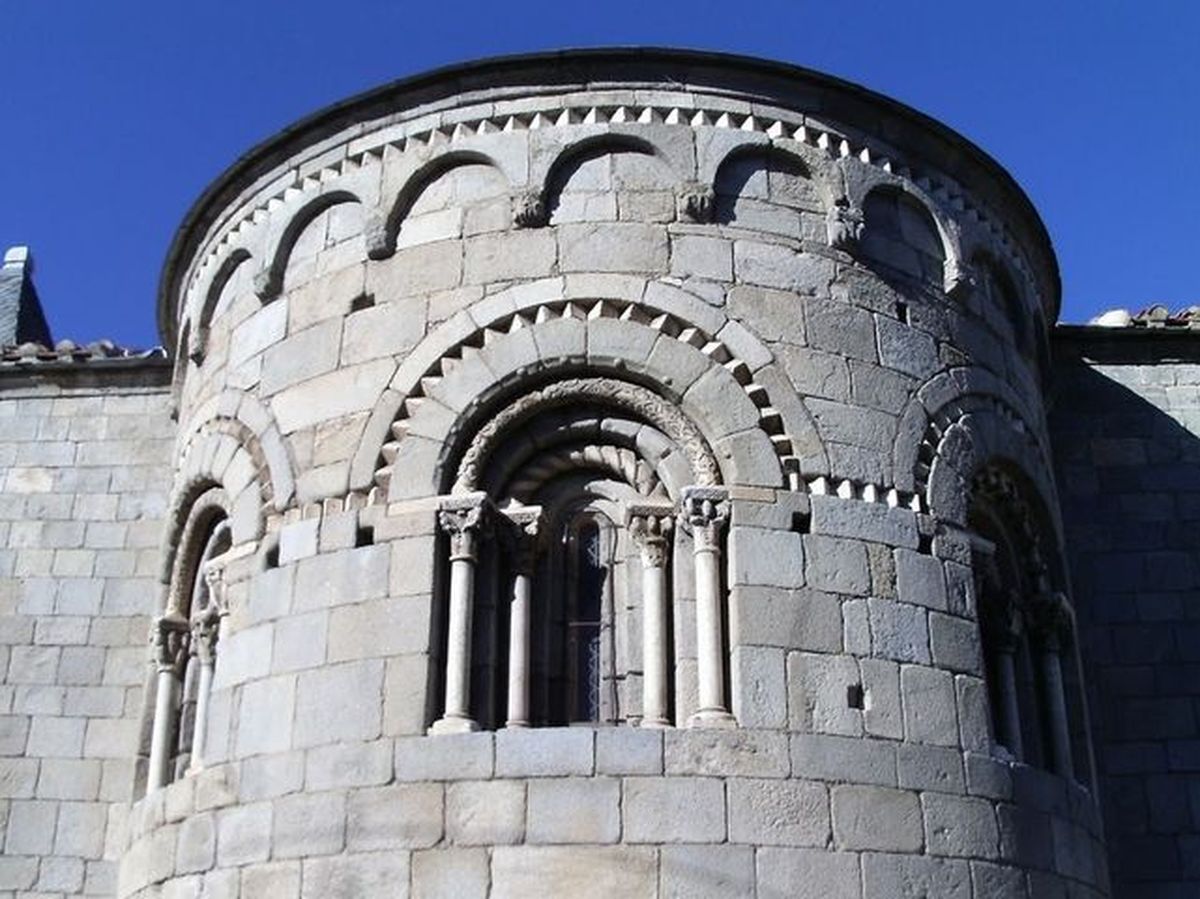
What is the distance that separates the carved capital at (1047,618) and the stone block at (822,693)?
228 centimetres

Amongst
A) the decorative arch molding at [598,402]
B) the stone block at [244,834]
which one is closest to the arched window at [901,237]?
the decorative arch molding at [598,402]

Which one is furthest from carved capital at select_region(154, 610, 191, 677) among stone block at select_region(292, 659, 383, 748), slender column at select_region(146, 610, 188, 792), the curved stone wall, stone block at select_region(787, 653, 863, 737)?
stone block at select_region(787, 653, 863, 737)

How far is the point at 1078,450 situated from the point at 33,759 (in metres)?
8.18

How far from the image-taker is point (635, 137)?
8.48 metres

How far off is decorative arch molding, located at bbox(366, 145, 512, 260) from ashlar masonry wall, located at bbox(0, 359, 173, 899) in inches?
120

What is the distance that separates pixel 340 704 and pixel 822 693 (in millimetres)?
2506

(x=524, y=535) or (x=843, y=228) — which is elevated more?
(x=843, y=228)

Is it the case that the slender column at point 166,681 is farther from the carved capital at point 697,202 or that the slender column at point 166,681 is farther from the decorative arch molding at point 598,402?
the carved capital at point 697,202

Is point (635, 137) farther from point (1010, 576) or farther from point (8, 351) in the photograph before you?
point (8, 351)

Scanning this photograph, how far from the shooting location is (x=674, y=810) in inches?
264

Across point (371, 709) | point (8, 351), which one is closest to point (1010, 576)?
point (371, 709)

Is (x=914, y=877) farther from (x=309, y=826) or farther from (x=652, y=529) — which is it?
(x=309, y=826)

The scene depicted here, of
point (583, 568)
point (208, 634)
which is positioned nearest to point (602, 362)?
point (583, 568)

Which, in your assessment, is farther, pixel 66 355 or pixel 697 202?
pixel 66 355
